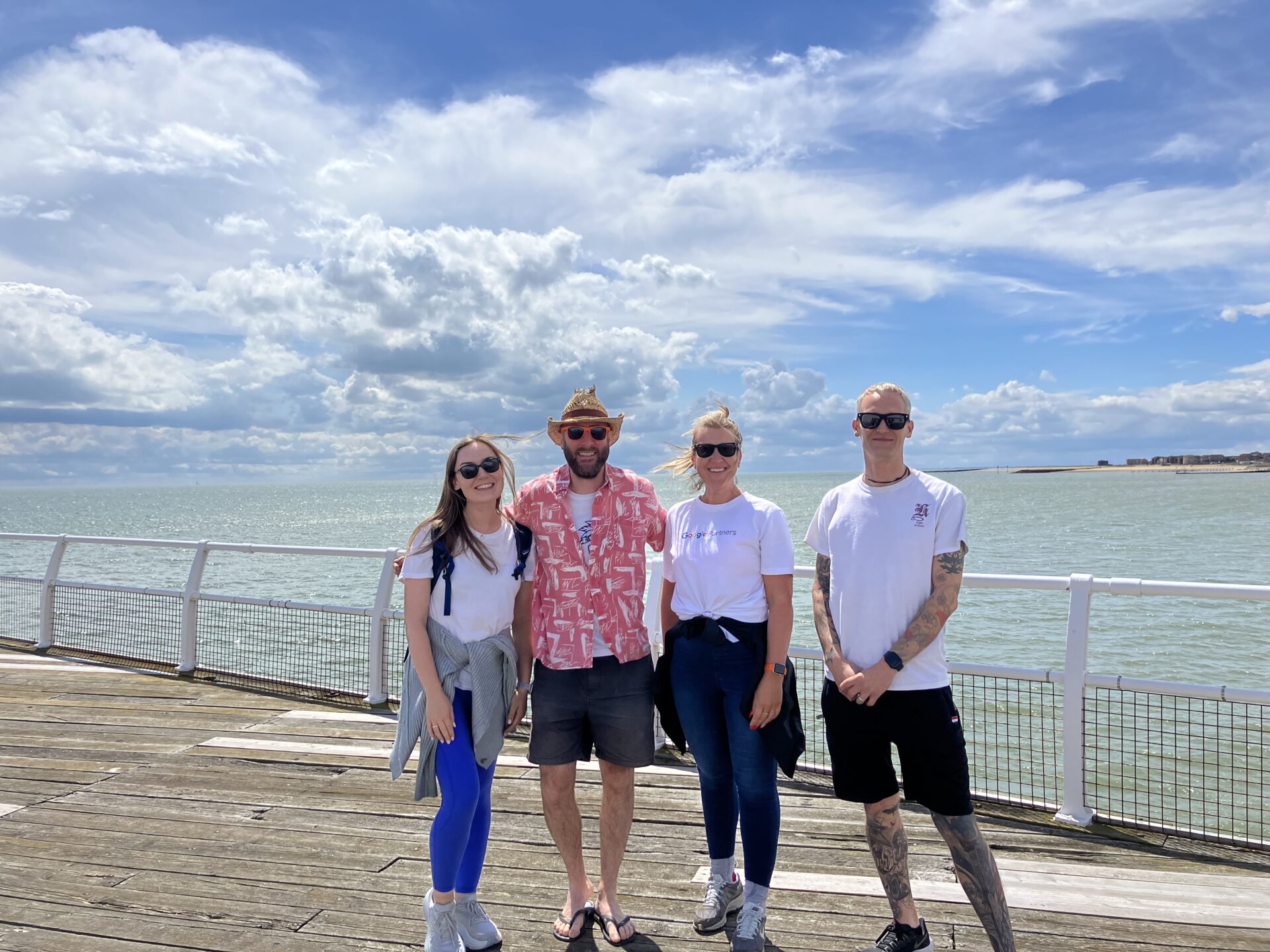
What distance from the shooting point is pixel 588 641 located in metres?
3.06

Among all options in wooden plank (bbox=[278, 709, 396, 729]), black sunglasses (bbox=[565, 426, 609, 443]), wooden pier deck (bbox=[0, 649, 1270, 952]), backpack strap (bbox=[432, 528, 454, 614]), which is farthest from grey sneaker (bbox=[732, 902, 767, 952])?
wooden plank (bbox=[278, 709, 396, 729])

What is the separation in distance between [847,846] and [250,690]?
15.8ft

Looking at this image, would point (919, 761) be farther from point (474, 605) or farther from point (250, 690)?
point (250, 690)

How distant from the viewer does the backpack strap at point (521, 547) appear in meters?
3.10

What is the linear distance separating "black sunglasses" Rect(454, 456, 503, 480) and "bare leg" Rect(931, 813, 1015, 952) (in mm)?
1764

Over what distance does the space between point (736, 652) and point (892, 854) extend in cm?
80

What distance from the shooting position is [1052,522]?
192 ft

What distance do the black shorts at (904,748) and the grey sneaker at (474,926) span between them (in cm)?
126

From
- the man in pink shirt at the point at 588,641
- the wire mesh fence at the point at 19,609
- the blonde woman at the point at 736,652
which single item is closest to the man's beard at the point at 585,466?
the man in pink shirt at the point at 588,641

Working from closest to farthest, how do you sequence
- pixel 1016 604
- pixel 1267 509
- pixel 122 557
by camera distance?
pixel 1016 604 → pixel 122 557 → pixel 1267 509

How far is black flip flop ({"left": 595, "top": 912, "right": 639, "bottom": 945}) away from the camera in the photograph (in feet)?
10.1

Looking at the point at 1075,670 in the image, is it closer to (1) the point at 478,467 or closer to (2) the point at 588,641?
(2) the point at 588,641

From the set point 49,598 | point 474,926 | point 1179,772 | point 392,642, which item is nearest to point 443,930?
point 474,926

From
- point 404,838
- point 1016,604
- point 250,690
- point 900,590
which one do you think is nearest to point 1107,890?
point 900,590
